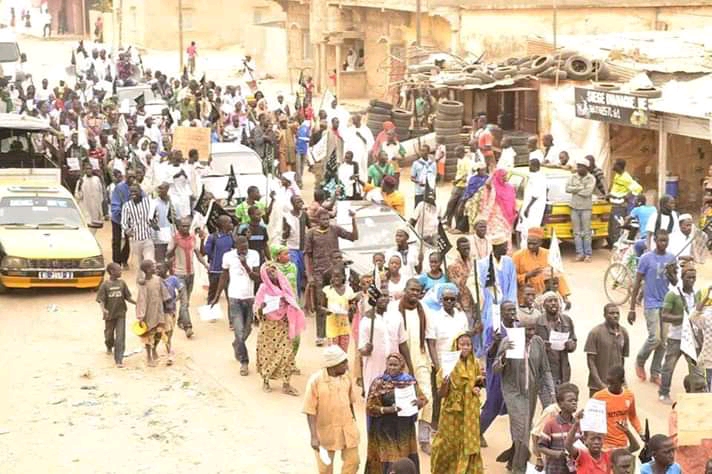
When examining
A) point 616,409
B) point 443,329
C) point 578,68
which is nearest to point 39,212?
point 443,329

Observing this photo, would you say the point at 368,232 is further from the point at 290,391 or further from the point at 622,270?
the point at 290,391

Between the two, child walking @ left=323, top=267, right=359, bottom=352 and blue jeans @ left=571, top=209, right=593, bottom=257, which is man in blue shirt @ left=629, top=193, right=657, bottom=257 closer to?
blue jeans @ left=571, top=209, right=593, bottom=257

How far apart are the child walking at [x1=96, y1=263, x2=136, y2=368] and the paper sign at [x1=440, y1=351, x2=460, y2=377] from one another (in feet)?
17.5

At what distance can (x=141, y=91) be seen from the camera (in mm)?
33562

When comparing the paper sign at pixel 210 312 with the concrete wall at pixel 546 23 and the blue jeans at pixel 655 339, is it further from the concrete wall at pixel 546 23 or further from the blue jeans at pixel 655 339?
the concrete wall at pixel 546 23

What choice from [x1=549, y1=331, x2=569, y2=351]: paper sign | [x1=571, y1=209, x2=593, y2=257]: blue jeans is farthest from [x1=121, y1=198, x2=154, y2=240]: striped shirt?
[x1=549, y1=331, x2=569, y2=351]: paper sign

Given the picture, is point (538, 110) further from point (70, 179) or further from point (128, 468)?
point (128, 468)

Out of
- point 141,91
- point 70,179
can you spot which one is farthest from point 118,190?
point 141,91

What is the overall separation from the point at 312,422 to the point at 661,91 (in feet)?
43.5

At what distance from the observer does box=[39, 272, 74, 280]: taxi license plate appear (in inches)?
720

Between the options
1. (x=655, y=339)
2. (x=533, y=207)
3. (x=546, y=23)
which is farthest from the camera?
(x=546, y=23)

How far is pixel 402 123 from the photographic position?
29.5m

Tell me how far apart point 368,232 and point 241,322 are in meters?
2.90

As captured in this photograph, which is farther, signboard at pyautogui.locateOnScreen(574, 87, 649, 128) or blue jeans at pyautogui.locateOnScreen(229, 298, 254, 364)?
signboard at pyautogui.locateOnScreen(574, 87, 649, 128)
